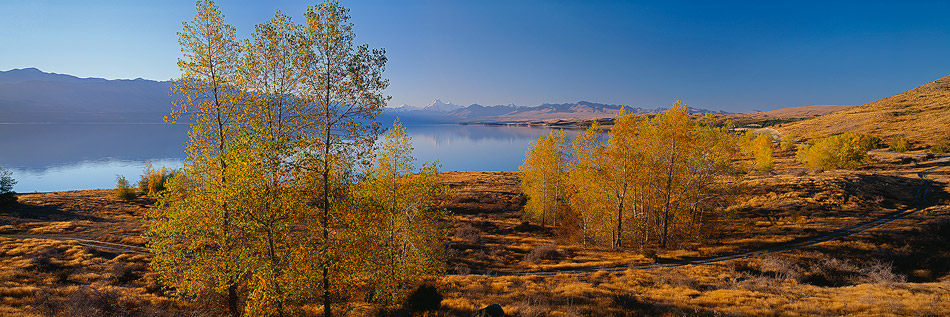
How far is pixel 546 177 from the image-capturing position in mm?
42719

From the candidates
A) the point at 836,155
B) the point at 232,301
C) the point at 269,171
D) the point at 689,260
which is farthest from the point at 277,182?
the point at 836,155

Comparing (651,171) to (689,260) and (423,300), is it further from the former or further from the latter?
(423,300)

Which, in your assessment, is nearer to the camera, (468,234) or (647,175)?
(647,175)

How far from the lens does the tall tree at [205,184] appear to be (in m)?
12.6

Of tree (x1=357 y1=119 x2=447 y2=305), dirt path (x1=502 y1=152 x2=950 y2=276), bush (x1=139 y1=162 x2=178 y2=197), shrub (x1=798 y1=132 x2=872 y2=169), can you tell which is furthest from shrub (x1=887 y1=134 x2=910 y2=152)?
bush (x1=139 y1=162 x2=178 y2=197)

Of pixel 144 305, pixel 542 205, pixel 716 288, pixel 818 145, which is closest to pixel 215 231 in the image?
pixel 144 305

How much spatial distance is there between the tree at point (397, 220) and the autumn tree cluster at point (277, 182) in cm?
14

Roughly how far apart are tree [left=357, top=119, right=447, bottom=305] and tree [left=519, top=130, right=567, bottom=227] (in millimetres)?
23282

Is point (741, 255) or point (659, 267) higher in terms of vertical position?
point (741, 255)

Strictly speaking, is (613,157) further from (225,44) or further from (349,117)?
(225,44)

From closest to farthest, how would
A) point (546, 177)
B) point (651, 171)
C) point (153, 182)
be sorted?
point (651, 171), point (546, 177), point (153, 182)

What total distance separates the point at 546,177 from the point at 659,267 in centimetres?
1811

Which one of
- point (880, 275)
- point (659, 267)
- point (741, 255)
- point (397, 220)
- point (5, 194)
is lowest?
point (659, 267)

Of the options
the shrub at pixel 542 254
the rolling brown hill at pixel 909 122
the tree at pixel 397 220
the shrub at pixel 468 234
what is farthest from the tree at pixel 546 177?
the rolling brown hill at pixel 909 122
